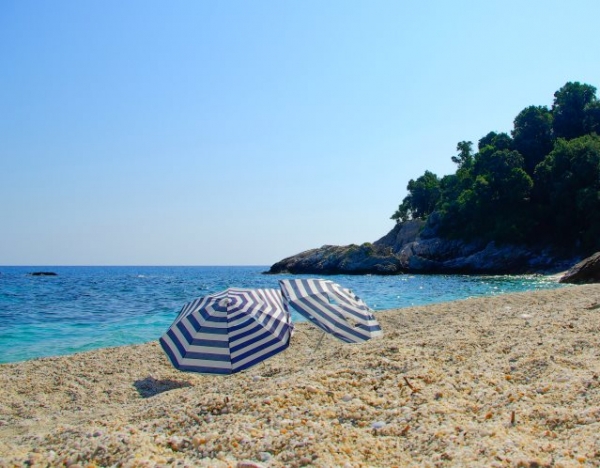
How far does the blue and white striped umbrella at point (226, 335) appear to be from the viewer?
7.09 metres

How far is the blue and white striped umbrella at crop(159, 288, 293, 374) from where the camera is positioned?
7.09 meters

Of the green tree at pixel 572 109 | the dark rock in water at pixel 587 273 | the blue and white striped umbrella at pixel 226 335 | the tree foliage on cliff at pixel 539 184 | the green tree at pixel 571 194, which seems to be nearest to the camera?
the blue and white striped umbrella at pixel 226 335

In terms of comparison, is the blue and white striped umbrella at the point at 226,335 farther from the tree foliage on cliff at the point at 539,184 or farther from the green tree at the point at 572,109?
the green tree at the point at 572,109

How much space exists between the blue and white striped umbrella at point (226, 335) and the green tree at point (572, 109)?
64.0m

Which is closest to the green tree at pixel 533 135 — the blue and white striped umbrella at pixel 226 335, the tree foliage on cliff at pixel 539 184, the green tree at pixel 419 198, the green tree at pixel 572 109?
the tree foliage on cliff at pixel 539 184

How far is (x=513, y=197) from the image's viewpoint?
176 feet

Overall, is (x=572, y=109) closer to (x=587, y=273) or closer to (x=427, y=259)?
(x=427, y=259)

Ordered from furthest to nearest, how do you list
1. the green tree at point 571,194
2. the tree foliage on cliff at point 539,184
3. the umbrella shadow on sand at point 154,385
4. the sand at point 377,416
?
the tree foliage on cliff at point 539,184, the green tree at point 571,194, the umbrella shadow on sand at point 154,385, the sand at point 377,416

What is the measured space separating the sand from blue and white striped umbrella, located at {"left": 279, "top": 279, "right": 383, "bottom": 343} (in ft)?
2.34

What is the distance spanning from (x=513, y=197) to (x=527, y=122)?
44.8ft

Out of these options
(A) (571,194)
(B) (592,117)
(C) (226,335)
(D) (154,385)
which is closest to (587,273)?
(C) (226,335)

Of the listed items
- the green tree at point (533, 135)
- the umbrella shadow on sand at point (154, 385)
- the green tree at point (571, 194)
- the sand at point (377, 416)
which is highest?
the green tree at point (533, 135)

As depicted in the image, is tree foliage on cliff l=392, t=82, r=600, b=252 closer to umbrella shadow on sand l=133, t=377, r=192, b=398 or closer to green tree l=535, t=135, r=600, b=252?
green tree l=535, t=135, r=600, b=252

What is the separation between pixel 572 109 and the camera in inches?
2429
